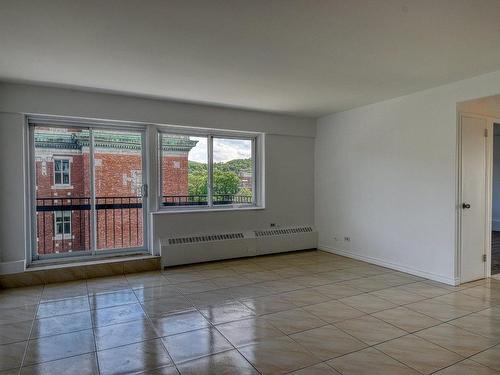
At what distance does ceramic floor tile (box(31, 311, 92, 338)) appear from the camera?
265 centimetres

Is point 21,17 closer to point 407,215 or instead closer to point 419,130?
point 419,130

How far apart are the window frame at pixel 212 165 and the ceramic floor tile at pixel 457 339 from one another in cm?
331

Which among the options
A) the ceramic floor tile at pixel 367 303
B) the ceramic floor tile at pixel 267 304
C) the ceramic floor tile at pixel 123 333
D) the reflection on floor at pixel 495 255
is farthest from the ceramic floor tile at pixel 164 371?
the reflection on floor at pixel 495 255

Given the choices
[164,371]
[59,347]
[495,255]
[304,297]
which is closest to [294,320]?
[304,297]

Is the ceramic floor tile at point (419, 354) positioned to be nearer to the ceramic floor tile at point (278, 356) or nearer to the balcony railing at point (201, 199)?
the ceramic floor tile at point (278, 356)

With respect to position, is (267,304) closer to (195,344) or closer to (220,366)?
(195,344)

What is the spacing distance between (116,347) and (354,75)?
347cm

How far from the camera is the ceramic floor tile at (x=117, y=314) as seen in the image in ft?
9.37

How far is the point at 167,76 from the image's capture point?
11.6 ft

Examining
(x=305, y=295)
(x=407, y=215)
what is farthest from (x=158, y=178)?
(x=407, y=215)

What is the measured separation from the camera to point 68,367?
2.14 meters

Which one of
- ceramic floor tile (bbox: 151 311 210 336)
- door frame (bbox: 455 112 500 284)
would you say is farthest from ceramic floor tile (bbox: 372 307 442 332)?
ceramic floor tile (bbox: 151 311 210 336)

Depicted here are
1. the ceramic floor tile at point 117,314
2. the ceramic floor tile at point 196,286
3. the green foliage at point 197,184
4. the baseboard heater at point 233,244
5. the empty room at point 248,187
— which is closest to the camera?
the empty room at point 248,187

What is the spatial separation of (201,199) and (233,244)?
2.99ft
